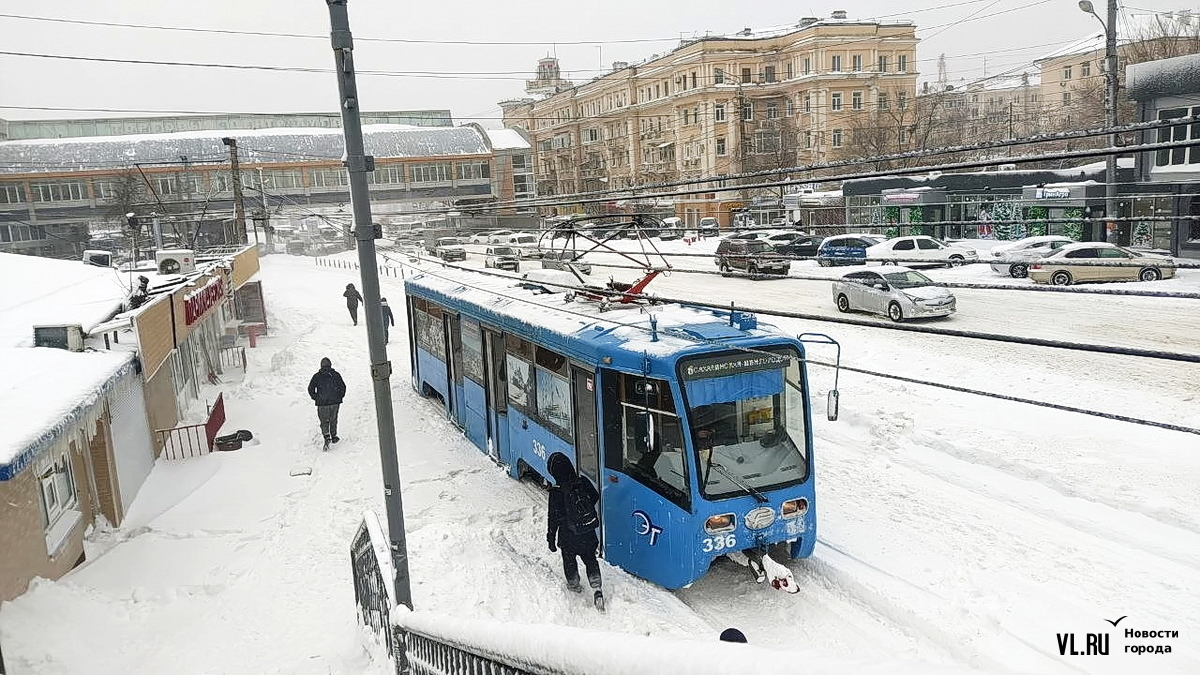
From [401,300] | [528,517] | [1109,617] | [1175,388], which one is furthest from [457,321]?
[401,300]

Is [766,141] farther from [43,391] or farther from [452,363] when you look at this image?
[43,391]

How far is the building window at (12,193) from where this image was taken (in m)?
66.6

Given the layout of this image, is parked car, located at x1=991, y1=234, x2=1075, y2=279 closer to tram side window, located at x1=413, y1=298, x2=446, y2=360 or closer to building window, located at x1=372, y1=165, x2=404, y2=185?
tram side window, located at x1=413, y1=298, x2=446, y2=360

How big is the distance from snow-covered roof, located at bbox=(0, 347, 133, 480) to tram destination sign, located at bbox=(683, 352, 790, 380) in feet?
20.0

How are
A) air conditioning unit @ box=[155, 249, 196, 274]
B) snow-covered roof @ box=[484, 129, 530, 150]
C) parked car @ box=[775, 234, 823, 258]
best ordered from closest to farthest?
air conditioning unit @ box=[155, 249, 196, 274]
parked car @ box=[775, 234, 823, 258]
snow-covered roof @ box=[484, 129, 530, 150]

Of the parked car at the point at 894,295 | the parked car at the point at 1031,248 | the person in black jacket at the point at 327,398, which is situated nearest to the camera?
the person in black jacket at the point at 327,398

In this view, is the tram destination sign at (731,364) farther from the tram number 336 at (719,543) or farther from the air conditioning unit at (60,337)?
the air conditioning unit at (60,337)

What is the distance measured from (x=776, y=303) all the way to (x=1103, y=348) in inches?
861

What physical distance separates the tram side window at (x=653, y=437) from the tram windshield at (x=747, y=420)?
0.19 metres

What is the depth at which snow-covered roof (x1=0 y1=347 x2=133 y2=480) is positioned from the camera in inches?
297

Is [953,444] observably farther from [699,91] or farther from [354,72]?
[699,91]

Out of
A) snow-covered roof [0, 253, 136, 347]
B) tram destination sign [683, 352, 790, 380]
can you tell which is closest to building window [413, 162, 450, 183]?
snow-covered roof [0, 253, 136, 347]

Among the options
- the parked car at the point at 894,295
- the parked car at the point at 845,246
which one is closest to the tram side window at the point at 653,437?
the parked car at the point at 894,295

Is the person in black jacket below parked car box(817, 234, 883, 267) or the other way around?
below
